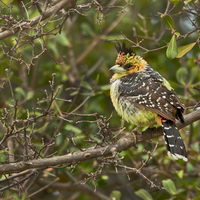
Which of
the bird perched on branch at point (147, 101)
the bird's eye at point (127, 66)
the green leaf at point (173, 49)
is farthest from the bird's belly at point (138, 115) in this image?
the green leaf at point (173, 49)

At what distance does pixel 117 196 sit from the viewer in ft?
11.2

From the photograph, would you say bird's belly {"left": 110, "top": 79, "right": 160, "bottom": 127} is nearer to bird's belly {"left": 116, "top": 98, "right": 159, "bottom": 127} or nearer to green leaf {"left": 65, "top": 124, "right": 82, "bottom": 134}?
bird's belly {"left": 116, "top": 98, "right": 159, "bottom": 127}

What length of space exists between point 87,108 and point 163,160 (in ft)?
4.41

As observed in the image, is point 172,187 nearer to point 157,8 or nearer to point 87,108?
point 87,108

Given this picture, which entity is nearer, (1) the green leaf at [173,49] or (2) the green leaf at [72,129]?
(1) the green leaf at [173,49]

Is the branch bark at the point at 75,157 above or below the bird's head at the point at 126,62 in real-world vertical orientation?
below

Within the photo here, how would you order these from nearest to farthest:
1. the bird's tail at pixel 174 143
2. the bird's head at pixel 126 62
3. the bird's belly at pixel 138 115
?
the bird's tail at pixel 174 143 → the bird's belly at pixel 138 115 → the bird's head at pixel 126 62

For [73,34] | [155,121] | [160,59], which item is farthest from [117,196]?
[73,34]

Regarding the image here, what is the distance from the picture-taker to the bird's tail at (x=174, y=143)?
3.19 m

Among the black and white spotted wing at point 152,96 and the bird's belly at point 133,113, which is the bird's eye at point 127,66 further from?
the bird's belly at point 133,113

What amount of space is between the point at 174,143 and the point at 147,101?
56 cm

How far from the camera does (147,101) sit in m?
3.44

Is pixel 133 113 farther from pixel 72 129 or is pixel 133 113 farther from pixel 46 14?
pixel 46 14

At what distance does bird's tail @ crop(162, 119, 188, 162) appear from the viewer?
3.19 meters
